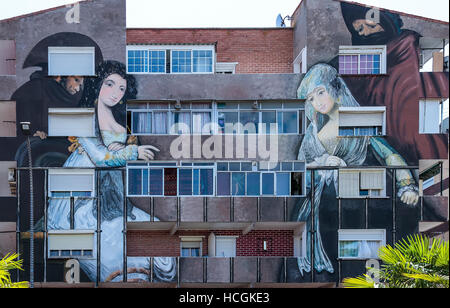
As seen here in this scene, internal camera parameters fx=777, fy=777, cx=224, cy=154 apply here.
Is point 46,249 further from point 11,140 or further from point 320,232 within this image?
point 320,232

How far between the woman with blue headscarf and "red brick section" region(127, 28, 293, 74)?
3.27 meters

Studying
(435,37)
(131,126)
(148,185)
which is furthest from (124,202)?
(435,37)

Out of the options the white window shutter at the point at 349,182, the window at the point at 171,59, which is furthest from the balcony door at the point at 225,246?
the window at the point at 171,59

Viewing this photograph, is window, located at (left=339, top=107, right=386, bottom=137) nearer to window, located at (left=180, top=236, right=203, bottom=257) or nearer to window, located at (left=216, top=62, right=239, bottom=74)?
window, located at (left=216, top=62, right=239, bottom=74)

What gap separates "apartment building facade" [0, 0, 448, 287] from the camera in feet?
108

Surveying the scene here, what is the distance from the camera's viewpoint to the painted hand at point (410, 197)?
3334 centimetres

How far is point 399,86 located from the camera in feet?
111

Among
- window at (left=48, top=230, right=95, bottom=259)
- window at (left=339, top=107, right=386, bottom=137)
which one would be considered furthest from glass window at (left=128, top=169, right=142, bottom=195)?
window at (left=339, top=107, right=386, bottom=137)

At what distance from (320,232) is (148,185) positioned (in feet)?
25.1

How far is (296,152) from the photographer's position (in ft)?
111

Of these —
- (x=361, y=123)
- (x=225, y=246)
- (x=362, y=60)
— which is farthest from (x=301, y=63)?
(x=225, y=246)

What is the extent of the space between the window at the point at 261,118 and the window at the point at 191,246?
4.96m

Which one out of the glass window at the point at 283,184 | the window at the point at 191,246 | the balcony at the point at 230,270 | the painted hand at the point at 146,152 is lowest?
the balcony at the point at 230,270

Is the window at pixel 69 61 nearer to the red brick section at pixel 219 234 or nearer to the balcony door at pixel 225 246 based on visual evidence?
the red brick section at pixel 219 234
